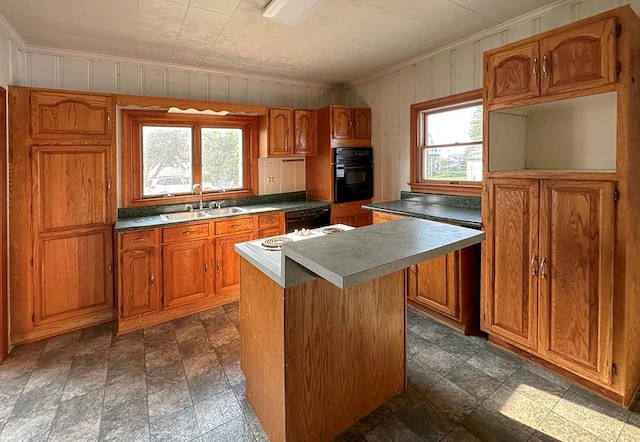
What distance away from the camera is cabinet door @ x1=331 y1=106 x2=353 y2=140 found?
416cm

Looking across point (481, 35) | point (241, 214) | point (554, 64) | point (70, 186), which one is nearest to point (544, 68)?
point (554, 64)

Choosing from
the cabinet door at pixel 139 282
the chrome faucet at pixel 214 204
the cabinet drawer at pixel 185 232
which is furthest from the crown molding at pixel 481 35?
the cabinet door at pixel 139 282

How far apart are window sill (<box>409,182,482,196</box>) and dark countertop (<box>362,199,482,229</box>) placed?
0.14 m

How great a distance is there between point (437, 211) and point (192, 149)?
9.28 ft

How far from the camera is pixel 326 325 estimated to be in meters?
1.67

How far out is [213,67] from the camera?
3826 millimetres

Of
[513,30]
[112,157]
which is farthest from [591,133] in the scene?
[112,157]

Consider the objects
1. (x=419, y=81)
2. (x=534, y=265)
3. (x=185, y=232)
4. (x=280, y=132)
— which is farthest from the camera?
(x=280, y=132)

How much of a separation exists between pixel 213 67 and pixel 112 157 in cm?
155

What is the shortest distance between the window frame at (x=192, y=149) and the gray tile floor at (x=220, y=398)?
A: 1557 millimetres

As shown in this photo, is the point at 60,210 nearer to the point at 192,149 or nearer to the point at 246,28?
the point at 192,149

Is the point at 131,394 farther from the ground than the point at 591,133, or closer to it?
closer to it

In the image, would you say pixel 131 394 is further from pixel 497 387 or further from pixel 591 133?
pixel 591 133

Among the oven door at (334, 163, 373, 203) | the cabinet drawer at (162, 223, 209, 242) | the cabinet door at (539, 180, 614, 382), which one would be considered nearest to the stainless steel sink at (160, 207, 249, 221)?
the cabinet drawer at (162, 223, 209, 242)
